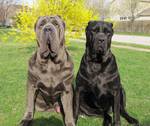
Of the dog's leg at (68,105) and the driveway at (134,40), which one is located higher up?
the dog's leg at (68,105)

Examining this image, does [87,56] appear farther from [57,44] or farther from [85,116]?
[85,116]

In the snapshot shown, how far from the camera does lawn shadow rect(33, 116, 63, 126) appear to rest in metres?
5.92

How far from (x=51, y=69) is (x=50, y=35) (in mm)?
474

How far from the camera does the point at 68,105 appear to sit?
4.89 meters

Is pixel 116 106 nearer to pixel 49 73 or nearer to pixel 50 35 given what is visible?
pixel 49 73

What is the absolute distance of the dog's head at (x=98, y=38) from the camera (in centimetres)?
500

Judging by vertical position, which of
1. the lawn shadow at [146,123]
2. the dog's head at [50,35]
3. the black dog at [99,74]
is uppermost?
the dog's head at [50,35]

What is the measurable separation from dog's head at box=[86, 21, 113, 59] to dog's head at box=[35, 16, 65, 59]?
1.82ft

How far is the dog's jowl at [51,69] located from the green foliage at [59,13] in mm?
Answer: 11882

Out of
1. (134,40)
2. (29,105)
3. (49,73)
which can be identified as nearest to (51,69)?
(49,73)

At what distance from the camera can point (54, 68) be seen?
4.76 meters

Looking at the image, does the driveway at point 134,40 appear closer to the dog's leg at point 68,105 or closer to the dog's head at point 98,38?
the dog's head at point 98,38

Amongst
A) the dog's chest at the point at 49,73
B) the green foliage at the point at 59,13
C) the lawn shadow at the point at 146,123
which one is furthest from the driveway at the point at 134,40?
the dog's chest at the point at 49,73

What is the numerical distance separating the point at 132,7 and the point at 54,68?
66.1 m
